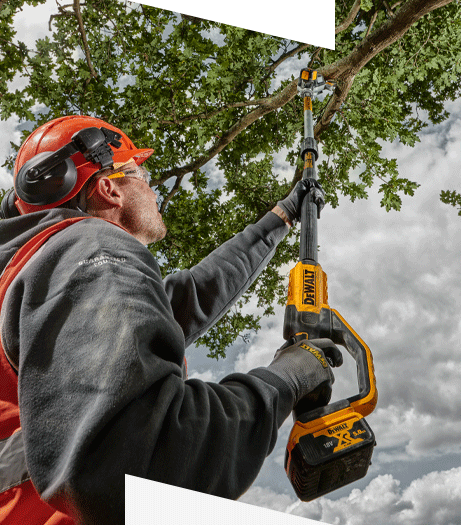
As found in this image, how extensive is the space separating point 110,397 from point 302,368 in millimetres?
471

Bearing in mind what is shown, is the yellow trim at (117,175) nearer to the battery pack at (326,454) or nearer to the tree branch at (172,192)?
the battery pack at (326,454)

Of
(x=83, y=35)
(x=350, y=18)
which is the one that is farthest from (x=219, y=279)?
(x=350, y=18)

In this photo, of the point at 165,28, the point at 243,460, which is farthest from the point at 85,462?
the point at 165,28

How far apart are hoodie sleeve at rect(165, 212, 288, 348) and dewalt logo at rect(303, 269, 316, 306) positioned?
0.38 meters

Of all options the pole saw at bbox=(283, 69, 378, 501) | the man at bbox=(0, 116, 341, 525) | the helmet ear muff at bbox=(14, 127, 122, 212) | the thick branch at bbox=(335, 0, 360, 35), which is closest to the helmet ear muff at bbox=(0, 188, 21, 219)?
the helmet ear muff at bbox=(14, 127, 122, 212)

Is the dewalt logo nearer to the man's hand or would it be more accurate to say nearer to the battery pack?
the man's hand

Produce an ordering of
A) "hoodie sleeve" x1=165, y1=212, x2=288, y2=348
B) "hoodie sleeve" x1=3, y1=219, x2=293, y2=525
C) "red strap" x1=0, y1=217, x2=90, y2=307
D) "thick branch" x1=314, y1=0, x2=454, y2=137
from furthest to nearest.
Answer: "thick branch" x1=314, y1=0, x2=454, y2=137
"hoodie sleeve" x1=165, y1=212, x2=288, y2=348
"red strap" x1=0, y1=217, x2=90, y2=307
"hoodie sleeve" x1=3, y1=219, x2=293, y2=525

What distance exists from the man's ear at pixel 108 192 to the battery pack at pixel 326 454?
0.84 m

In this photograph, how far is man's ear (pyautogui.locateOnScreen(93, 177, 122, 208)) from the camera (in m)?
1.30

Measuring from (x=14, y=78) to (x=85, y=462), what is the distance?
2310 mm

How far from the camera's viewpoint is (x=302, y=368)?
0.92m

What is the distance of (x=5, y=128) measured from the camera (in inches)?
83.7

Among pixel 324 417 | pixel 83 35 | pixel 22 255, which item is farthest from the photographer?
pixel 83 35

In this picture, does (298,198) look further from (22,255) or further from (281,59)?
(281,59)
